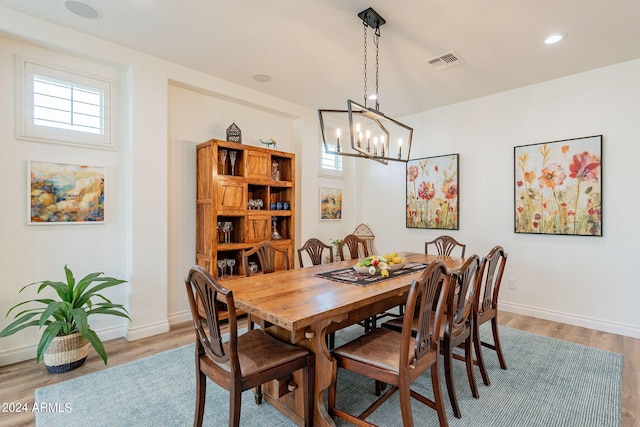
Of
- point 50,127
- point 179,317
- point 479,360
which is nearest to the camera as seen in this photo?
point 479,360

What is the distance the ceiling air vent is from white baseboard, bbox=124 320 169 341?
4.10 metres

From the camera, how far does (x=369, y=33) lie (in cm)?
287

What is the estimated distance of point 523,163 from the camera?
160 inches

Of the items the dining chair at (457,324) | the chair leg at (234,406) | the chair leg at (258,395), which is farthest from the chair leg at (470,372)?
the chair leg at (234,406)

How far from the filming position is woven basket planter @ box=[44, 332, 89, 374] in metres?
2.54

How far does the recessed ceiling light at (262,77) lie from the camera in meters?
3.80

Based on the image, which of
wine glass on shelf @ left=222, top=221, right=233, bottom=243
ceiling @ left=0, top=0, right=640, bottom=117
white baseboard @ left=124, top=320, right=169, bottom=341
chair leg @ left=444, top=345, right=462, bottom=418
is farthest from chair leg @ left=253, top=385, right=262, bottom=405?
ceiling @ left=0, top=0, right=640, bottom=117

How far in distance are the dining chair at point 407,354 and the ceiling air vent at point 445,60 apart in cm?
250

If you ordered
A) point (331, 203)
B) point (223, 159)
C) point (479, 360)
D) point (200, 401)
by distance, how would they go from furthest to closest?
1. point (331, 203)
2. point (223, 159)
3. point (479, 360)
4. point (200, 401)

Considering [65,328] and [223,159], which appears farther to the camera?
[223,159]

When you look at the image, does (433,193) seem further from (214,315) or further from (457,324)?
(214,315)

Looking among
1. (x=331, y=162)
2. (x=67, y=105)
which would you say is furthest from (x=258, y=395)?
(x=331, y=162)

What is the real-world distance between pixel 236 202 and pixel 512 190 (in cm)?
362

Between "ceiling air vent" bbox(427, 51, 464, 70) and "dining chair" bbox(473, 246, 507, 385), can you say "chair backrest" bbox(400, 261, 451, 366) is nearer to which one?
"dining chair" bbox(473, 246, 507, 385)
